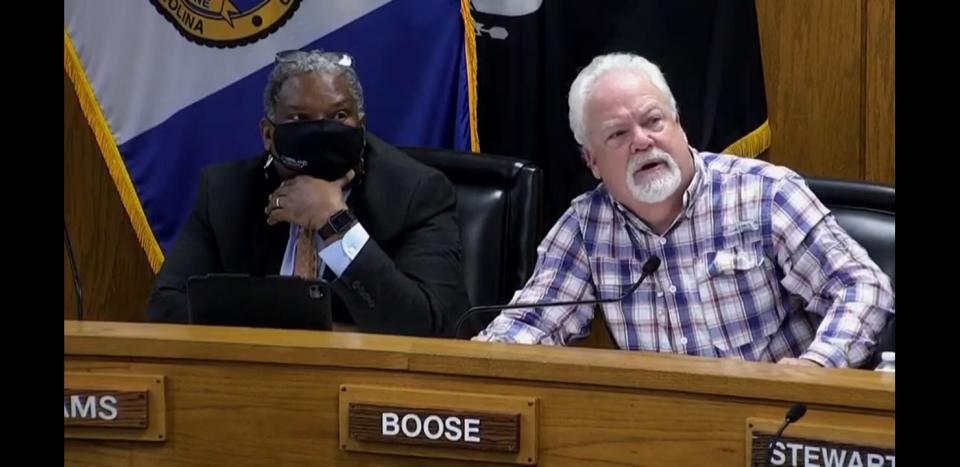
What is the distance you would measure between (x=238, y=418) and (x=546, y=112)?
1.49m

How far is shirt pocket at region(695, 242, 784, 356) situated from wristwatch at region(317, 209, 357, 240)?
2.04ft

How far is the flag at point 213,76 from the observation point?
3.09 m

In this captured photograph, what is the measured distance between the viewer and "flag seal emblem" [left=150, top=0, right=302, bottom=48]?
3188 millimetres

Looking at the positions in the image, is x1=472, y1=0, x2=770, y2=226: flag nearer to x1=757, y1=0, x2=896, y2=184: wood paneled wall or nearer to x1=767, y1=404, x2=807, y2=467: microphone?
x1=757, y1=0, x2=896, y2=184: wood paneled wall

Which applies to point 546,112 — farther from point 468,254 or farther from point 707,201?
point 707,201

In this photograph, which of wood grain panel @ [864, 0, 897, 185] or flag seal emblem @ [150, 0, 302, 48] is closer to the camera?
wood grain panel @ [864, 0, 897, 185]

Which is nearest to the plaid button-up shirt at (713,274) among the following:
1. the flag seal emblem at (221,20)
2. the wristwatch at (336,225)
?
the wristwatch at (336,225)

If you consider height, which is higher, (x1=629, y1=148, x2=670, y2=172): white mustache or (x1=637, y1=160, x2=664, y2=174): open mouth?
Result: (x1=629, y1=148, x2=670, y2=172): white mustache

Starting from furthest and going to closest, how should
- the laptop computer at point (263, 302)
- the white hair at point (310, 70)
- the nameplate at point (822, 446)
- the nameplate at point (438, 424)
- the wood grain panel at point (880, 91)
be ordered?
1. the wood grain panel at point (880, 91)
2. the white hair at point (310, 70)
3. the laptop computer at point (263, 302)
4. the nameplate at point (438, 424)
5. the nameplate at point (822, 446)

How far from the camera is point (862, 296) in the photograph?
2098mm

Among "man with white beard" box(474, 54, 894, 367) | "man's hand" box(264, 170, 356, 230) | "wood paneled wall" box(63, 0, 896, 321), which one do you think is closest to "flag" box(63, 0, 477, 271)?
"wood paneled wall" box(63, 0, 896, 321)

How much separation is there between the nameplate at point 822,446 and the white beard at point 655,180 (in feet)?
2.82

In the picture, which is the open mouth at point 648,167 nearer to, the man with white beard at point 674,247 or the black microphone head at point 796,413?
the man with white beard at point 674,247
